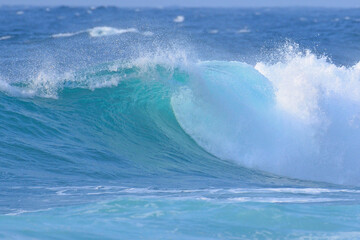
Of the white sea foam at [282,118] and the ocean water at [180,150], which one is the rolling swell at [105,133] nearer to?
the ocean water at [180,150]

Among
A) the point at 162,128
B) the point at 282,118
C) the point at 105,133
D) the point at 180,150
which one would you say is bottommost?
the point at 180,150

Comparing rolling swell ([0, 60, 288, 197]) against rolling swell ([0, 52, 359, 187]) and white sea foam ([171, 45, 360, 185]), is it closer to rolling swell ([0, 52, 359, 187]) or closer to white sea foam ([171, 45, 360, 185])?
rolling swell ([0, 52, 359, 187])

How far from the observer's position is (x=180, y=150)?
10.3m

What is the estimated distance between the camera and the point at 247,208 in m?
6.50

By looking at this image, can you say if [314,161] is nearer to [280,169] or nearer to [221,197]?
[280,169]

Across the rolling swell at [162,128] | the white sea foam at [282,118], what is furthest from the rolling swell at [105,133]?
the white sea foam at [282,118]

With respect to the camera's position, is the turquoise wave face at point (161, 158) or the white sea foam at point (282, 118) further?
the white sea foam at point (282, 118)

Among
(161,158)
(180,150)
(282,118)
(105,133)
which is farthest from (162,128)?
(282,118)

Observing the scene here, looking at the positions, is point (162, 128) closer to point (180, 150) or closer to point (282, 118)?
point (180, 150)

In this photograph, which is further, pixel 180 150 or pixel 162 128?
pixel 162 128

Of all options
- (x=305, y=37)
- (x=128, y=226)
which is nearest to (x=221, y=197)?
(x=128, y=226)

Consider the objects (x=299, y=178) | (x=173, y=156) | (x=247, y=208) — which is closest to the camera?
(x=247, y=208)

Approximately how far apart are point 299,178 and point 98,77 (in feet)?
16.4

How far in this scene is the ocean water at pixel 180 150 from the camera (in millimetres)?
6121
